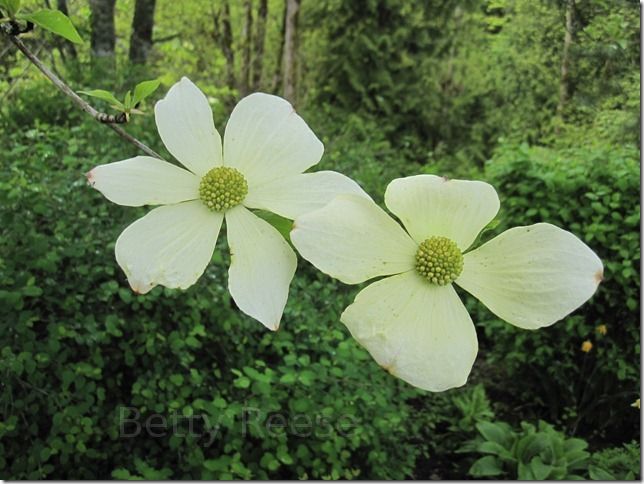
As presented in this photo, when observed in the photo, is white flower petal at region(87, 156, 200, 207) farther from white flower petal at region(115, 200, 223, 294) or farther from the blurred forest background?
the blurred forest background

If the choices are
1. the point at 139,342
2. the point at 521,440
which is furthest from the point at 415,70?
the point at 139,342

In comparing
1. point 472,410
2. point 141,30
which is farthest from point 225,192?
point 141,30

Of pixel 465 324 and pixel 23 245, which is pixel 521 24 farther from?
pixel 465 324

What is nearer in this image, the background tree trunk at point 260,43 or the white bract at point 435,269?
the white bract at point 435,269

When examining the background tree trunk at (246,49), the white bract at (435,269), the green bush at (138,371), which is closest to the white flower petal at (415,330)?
the white bract at (435,269)

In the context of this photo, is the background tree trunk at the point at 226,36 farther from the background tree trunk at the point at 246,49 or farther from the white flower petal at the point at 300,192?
the white flower petal at the point at 300,192

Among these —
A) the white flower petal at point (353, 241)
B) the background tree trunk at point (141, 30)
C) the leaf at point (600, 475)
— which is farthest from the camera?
the background tree trunk at point (141, 30)

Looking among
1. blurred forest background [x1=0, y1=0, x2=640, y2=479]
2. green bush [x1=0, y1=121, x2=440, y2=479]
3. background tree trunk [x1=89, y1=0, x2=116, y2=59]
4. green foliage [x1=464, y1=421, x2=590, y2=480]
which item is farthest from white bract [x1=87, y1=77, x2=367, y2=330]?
background tree trunk [x1=89, y1=0, x2=116, y2=59]
